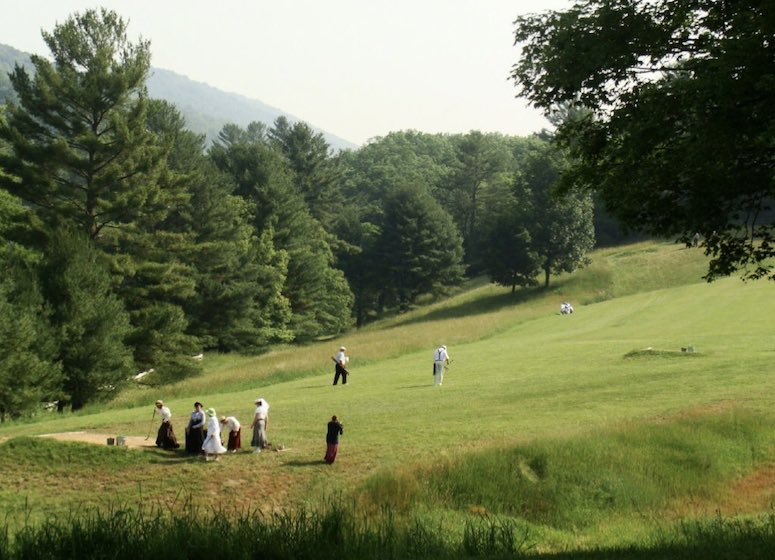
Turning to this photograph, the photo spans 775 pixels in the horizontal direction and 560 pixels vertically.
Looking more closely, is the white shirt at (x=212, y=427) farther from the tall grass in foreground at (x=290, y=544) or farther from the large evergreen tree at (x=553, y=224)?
the large evergreen tree at (x=553, y=224)

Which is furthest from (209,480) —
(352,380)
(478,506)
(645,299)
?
(645,299)

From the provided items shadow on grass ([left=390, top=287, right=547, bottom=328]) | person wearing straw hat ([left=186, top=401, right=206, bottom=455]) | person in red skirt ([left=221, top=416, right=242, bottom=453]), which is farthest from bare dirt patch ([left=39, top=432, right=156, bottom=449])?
shadow on grass ([left=390, top=287, right=547, bottom=328])

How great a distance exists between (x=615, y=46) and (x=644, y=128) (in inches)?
90.9

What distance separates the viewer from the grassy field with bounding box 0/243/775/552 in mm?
19797

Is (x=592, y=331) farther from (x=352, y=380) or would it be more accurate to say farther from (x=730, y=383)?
(x=730, y=383)

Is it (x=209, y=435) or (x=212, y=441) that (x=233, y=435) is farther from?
(x=209, y=435)

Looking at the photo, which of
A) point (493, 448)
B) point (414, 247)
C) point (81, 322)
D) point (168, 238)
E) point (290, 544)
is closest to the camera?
point (290, 544)

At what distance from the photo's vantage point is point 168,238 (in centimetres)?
6312

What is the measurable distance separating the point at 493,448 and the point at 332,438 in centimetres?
466

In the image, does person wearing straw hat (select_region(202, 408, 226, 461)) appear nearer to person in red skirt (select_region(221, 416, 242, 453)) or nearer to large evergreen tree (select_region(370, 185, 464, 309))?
person in red skirt (select_region(221, 416, 242, 453))

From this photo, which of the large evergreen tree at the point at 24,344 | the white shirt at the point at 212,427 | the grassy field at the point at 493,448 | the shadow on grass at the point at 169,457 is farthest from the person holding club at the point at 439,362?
the large evergreen tree at the point at 24,344

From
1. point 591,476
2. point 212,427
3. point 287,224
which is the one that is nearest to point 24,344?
point 212,427

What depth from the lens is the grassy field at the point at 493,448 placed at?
1980cm

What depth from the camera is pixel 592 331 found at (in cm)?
5584
